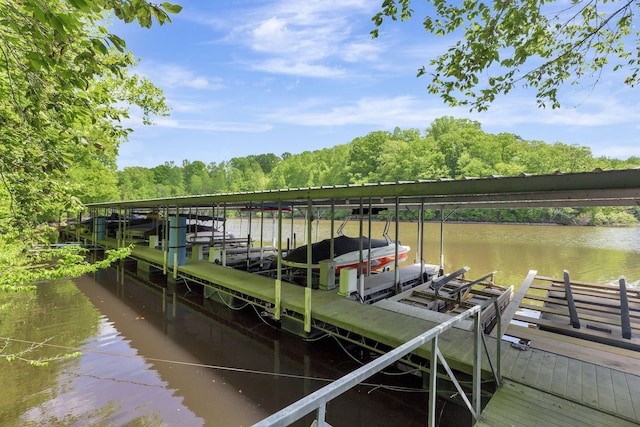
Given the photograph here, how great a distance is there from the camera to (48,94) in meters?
2.23

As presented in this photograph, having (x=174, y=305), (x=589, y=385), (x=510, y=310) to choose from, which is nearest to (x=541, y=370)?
(x=589, y=385)

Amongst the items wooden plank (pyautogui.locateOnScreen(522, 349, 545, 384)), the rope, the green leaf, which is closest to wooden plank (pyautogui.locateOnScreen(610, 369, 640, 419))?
wooden plank (pyautogui.locateOnScreen(522, 349, 545, 384))

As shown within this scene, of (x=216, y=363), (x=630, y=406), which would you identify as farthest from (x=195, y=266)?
(x=630, y=406)

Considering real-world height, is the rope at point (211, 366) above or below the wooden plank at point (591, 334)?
below

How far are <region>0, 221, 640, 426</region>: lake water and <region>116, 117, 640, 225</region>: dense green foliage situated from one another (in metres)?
22.6

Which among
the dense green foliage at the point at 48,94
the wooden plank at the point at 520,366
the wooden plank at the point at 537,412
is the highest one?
the dense green foliage at the point at 48,94

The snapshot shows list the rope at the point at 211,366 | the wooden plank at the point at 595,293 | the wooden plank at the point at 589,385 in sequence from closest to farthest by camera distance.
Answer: the wooden plank at the point at 589,385
the rope at the point at 211,366
the wooden plank at the point at 595,293

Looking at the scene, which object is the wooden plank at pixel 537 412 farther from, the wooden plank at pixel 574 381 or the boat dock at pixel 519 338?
the wooden plank at pixel 574 381

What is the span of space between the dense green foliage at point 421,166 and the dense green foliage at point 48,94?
2514 cm

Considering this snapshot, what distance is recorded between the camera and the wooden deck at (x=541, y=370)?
2602 millimetres

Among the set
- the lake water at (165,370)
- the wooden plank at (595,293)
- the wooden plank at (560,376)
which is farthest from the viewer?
the wooden plank at (595,293)

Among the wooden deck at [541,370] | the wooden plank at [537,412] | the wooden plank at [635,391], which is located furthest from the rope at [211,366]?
the wooden plank at [635,391]

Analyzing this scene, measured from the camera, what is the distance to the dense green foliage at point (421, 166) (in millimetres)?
35375

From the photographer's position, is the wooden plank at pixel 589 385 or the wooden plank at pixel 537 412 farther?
the wooden plank at pixel 589 385
